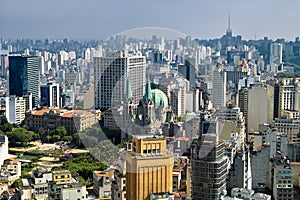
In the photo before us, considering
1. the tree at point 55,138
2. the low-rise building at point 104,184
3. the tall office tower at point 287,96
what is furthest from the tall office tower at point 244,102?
the low-rise building at point 104,184

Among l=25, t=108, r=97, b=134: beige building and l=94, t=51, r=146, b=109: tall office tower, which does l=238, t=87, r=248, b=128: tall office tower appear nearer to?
l=94, t=51, r=146, b=109: tall office tower

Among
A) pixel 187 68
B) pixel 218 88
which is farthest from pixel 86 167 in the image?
pixel 218 88

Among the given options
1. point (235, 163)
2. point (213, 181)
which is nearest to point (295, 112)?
point (235, 163)

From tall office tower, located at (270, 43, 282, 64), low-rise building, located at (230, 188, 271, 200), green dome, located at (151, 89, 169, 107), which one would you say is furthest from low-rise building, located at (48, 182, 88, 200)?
tall office tower, located at (270, 43, 282, 64)

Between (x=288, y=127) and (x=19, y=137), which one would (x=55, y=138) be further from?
(x=288, y=127)

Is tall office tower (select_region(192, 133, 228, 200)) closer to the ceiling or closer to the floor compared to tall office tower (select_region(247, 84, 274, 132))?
closer to the floor

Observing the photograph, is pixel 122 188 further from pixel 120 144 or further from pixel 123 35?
pixel 123 35
